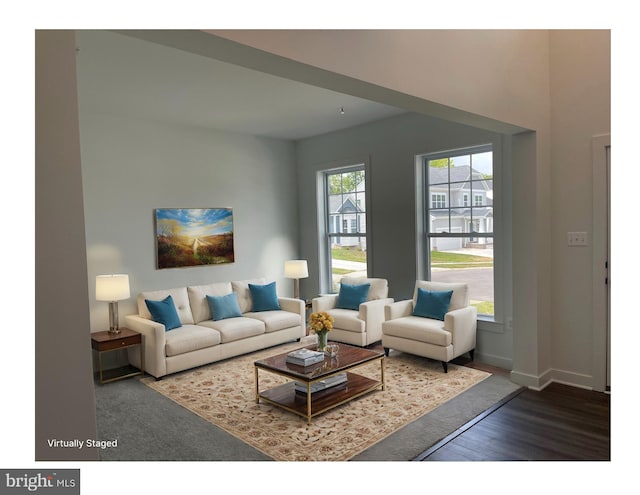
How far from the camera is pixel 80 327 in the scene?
5.24 feet

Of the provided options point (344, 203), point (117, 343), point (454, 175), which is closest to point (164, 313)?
point (117, 343)

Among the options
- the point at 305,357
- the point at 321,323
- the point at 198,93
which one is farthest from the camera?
the point at 198,93

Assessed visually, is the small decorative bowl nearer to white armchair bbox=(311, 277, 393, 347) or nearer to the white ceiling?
white armchair bbox=(311, 277, 393, 347)

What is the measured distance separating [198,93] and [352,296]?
2.95 metres

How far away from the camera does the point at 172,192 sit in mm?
5609

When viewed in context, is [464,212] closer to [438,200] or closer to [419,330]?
[438,200]

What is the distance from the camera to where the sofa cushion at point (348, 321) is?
5.36 meters

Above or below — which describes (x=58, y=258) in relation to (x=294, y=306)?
above

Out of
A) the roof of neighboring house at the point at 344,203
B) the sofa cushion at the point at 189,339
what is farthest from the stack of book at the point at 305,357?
the roof of neighboring house at the point at 344,203

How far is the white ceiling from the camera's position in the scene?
344 cm

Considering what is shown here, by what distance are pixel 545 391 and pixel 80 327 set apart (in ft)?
12.4

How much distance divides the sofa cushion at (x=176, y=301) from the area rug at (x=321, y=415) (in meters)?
0.72
